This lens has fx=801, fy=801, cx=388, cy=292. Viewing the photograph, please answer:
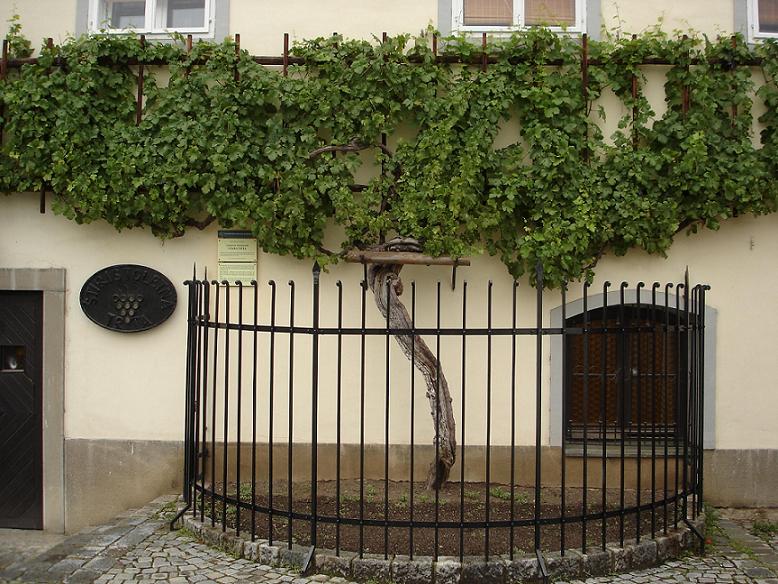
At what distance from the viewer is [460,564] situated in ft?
15.8

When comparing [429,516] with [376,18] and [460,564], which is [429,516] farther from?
[376,18]

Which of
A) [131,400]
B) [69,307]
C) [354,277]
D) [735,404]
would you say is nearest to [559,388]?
[735,404]

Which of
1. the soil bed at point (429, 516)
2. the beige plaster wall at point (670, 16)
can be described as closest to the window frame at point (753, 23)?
the beige plaster wall at point (670, 16)

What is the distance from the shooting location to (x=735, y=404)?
685 cm

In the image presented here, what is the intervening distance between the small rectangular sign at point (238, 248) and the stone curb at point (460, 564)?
2.50 meters

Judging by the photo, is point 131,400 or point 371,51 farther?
point 131,400

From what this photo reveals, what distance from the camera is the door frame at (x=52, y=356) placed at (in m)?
7.02

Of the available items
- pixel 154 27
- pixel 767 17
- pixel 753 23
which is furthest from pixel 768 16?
pixel 154 27

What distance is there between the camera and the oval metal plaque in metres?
6.93

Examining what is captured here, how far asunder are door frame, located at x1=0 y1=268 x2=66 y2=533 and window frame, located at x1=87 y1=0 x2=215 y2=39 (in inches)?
85.2

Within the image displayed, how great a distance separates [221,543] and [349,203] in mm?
2748

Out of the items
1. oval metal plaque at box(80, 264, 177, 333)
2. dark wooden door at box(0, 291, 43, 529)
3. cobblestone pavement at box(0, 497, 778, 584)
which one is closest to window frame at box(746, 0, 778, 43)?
cobblestone pavement at box(0, 497, 778, 584)

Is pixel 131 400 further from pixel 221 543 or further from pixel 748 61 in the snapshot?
pixel 748 61

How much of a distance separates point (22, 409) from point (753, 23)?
722 cm
